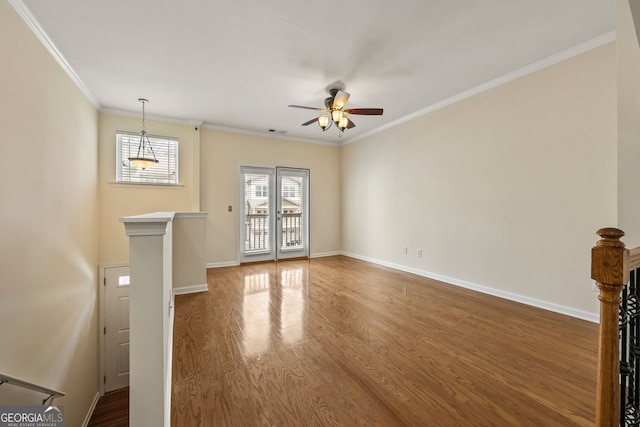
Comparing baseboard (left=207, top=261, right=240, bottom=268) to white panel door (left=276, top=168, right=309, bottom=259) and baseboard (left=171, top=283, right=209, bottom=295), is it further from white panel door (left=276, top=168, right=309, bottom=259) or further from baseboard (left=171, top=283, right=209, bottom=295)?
baseboard (left=171, top=283, right=209, bottom=295)

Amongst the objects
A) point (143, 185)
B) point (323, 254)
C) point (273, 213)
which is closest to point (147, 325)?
point (143, 185)

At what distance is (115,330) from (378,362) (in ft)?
14.9

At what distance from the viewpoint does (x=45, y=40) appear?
251cm

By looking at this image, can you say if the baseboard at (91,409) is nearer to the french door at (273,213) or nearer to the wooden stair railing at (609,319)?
the french door at (273,213)

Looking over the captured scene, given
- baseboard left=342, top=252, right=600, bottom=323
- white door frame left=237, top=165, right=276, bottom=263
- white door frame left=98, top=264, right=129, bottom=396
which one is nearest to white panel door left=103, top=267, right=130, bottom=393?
white door frame left=98, top=264, right=129, bottom=396

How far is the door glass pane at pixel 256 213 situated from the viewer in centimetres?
561

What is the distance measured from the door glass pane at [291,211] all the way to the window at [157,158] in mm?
2231

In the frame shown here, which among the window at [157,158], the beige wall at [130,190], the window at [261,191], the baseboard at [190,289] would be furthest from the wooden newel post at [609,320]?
the window at [157,158]

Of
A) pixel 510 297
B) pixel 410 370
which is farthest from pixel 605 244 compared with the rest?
pixel 510 297

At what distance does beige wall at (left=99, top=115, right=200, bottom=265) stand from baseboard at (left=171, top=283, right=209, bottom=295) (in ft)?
5.59

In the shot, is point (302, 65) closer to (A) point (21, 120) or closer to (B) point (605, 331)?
(A) point (21, 120)

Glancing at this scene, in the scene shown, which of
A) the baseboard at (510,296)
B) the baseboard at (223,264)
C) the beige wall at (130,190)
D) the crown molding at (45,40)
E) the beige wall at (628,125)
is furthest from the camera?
the baseboard at (223,264)

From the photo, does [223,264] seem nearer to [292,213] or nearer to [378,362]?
[292,213]

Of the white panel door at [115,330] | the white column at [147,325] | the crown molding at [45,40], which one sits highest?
the crown molding at [45,40]
